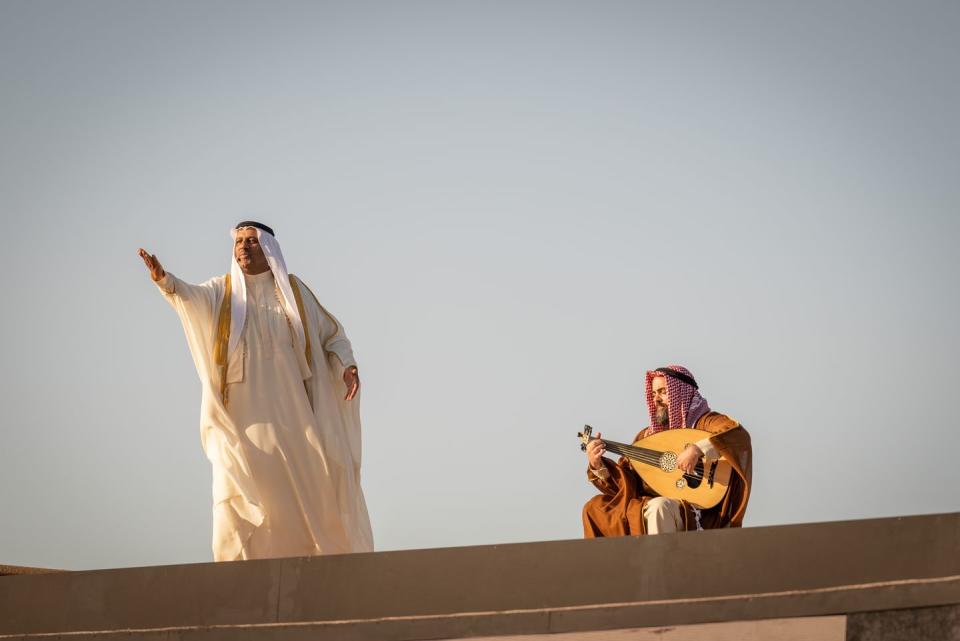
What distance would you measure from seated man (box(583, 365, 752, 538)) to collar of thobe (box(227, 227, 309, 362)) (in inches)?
93.8

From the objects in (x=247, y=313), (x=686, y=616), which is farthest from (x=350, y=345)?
(x=686, y=616)

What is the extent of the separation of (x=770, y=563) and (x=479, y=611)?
1.34 meters

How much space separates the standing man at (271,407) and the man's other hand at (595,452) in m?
1.88

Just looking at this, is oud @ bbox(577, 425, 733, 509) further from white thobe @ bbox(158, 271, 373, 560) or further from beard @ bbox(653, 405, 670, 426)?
white thobe @ bbox(158, 271, 373, 560)

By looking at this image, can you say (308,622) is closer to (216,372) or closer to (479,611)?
(479,611)

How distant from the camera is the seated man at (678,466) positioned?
8062 millimetres

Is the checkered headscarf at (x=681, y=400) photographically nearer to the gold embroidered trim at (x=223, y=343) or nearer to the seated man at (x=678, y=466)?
the seated man at (x=678, y=466)

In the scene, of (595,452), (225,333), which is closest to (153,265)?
(225,333)

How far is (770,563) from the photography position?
6.56 meters

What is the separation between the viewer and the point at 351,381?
32.4 feet

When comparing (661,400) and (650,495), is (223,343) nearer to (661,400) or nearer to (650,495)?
(661,400)

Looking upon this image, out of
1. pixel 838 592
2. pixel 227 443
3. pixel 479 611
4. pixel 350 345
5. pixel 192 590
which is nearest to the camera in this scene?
pixel 838 592

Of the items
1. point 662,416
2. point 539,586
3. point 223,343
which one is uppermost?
point 223,343

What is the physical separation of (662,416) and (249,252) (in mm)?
3068
